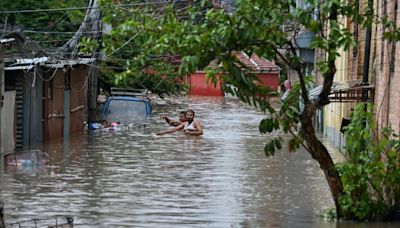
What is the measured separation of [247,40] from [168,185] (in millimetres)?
6994

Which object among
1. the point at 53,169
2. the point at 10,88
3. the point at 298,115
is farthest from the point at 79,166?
the point at 298,115

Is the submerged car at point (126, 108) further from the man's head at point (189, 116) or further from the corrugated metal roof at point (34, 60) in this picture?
the corrugated metal roof at point (34, 60)

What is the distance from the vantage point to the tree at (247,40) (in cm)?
1198

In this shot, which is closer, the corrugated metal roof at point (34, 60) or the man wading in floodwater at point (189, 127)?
the corrugated metal roof at point (34, 60)

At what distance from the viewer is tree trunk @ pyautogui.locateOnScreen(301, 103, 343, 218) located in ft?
42.8

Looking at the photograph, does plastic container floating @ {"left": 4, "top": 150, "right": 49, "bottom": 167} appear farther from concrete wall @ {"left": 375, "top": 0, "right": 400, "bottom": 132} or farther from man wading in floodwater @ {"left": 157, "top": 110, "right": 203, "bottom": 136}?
man wading in floodwater @ {"left": 157, "top": 110, "right": 203, "bottom": 136}

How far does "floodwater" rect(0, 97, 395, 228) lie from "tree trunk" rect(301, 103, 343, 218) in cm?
54

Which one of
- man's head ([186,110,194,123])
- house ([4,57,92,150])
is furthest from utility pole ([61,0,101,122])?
man's head ([186,110,194,123])

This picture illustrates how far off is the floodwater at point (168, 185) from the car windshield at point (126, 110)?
836 centimetres

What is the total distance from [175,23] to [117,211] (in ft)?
13.2

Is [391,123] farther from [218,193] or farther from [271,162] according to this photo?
[271,162]

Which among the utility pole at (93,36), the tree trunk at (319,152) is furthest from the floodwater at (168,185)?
the utility pole at (93,36)

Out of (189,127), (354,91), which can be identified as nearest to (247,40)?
(354,91)

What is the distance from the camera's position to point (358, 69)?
78.9 feet
